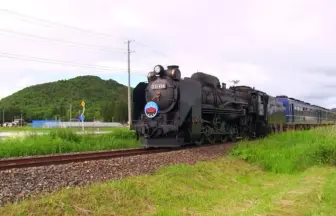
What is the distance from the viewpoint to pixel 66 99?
4852 inches

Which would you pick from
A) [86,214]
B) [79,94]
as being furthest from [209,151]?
[79,94]

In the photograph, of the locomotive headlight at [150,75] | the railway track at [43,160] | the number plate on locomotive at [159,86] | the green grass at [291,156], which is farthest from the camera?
the locomotive headlight at [150,75]

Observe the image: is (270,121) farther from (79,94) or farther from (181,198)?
(79,94)

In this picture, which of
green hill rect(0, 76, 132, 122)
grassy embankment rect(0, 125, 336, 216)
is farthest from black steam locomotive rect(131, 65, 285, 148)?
green hill rect(0, 76, 132, 122)

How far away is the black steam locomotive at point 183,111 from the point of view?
51.6 ft

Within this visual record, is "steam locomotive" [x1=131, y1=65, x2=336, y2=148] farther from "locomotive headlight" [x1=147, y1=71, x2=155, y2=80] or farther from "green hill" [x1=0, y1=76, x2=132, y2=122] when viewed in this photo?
"green hill" [x1=0, y1=76, x2=132, y2=122]

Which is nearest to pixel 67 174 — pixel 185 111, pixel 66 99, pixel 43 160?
pixel 43 160

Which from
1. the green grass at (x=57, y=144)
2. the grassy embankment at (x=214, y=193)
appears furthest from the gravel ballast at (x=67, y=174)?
the green grass at (x=57, y=144)

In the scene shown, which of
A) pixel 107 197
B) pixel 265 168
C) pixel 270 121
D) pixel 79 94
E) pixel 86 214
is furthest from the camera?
pixel 79 94

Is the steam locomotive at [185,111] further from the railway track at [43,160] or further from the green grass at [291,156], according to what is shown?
the railway track at [43,160]

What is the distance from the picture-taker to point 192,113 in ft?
51.7

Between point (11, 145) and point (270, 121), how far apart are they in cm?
1718

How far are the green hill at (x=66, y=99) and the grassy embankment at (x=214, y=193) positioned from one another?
94241 mm

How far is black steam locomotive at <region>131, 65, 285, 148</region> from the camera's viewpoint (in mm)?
15727
